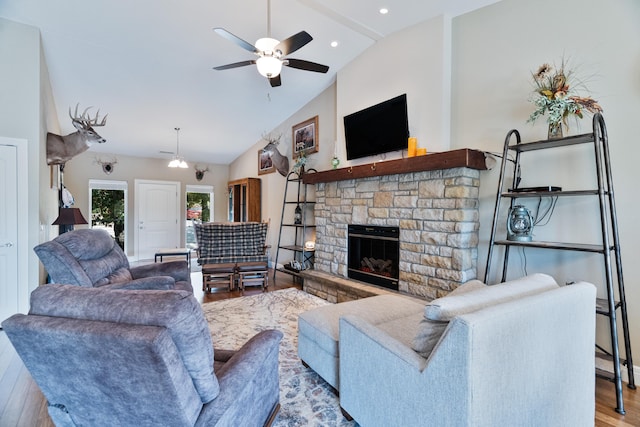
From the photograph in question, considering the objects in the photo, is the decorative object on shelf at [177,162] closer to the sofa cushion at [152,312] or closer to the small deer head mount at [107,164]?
the small deer head mount at [107,164]

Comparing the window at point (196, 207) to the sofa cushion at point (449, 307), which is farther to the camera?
the window at point (196, 207)

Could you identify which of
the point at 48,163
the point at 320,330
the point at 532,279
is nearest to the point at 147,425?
the point at 320,330

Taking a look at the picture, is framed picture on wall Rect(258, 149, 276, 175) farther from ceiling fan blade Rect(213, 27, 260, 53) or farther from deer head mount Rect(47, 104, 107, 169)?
ceiling fan blade Rect(213, 27, 260, 53)

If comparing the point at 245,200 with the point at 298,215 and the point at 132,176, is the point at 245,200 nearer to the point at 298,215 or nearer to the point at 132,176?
the point at 298,215

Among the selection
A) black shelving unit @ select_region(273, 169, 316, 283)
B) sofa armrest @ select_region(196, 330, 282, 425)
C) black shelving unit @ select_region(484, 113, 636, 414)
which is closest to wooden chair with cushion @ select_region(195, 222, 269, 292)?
black shelving unit @ select_region(273, 169, 316, 283)

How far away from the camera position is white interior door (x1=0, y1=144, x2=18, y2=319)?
3268mm

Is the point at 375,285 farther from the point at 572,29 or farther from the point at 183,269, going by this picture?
the point at 572,29

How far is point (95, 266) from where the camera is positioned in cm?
261

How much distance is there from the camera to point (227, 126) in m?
6.30

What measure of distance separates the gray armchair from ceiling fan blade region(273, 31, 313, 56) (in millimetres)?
2361

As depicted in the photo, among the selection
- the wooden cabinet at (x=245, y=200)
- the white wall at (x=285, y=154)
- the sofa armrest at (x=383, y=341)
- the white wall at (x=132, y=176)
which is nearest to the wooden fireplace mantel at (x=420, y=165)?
the white wall at (x=285, y=154)

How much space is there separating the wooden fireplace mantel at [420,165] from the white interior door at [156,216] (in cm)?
559

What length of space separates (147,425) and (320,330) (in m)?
1.17

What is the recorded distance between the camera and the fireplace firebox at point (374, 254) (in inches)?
Answer: 145
